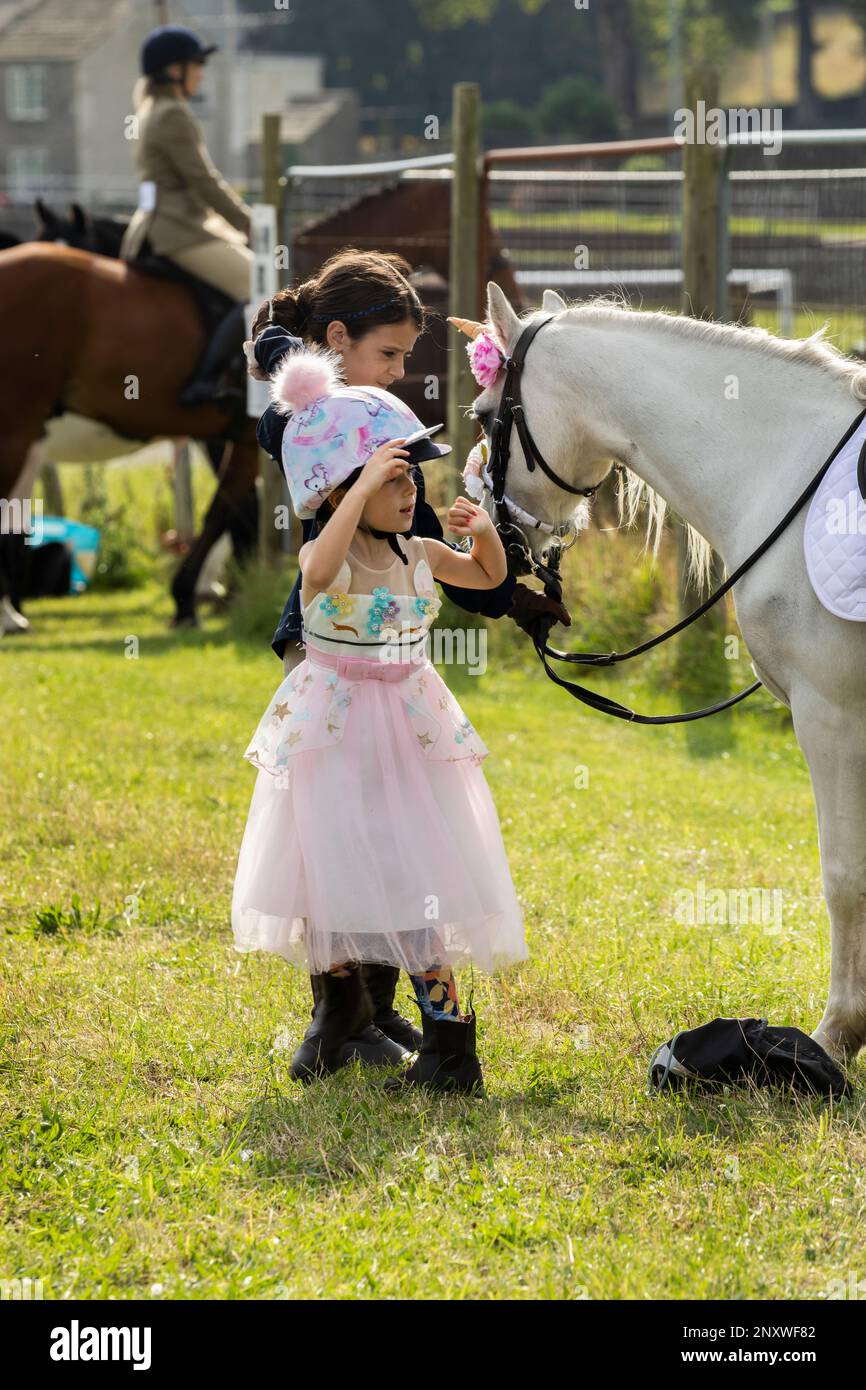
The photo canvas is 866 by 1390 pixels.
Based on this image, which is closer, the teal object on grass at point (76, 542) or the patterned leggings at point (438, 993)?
the patterned leggings at point (438, 993)

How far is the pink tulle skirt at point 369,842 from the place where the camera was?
344 cm

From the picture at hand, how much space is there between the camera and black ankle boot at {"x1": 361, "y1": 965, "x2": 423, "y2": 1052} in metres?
3.94

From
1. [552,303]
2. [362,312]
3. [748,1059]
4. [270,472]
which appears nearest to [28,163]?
[270,472]

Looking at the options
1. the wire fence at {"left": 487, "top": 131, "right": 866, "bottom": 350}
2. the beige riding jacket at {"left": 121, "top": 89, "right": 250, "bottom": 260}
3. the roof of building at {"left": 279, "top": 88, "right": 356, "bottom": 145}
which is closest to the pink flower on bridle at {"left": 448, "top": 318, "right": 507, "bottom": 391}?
the wire fence at {"left": 487, "top": 131, "right": 866, "bottom": 350}

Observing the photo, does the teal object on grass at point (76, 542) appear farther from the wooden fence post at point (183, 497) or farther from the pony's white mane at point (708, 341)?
the pony's white mane at point (708, 341)

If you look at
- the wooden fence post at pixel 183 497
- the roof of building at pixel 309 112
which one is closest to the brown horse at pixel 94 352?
the wooden fence post at pixel 183 497

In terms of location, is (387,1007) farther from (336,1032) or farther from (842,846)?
(842,846)

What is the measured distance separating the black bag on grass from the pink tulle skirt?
434 mm

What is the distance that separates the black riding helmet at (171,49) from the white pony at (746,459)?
6.32m

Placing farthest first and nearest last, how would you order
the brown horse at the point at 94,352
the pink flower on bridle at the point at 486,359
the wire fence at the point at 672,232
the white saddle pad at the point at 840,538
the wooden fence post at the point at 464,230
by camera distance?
the wire fence at the point at 672,232 → the brown horse at the point at 94,352 → the wooden fence post at the point at 464,230 → the pink flower on bridle at the point at 486,359 → the white saddle pad at the point at 840,538

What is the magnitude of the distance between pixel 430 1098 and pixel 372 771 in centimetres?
75

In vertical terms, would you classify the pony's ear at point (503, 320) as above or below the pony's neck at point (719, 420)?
above

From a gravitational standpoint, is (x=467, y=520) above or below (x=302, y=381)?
below

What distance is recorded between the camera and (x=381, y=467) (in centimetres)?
329
